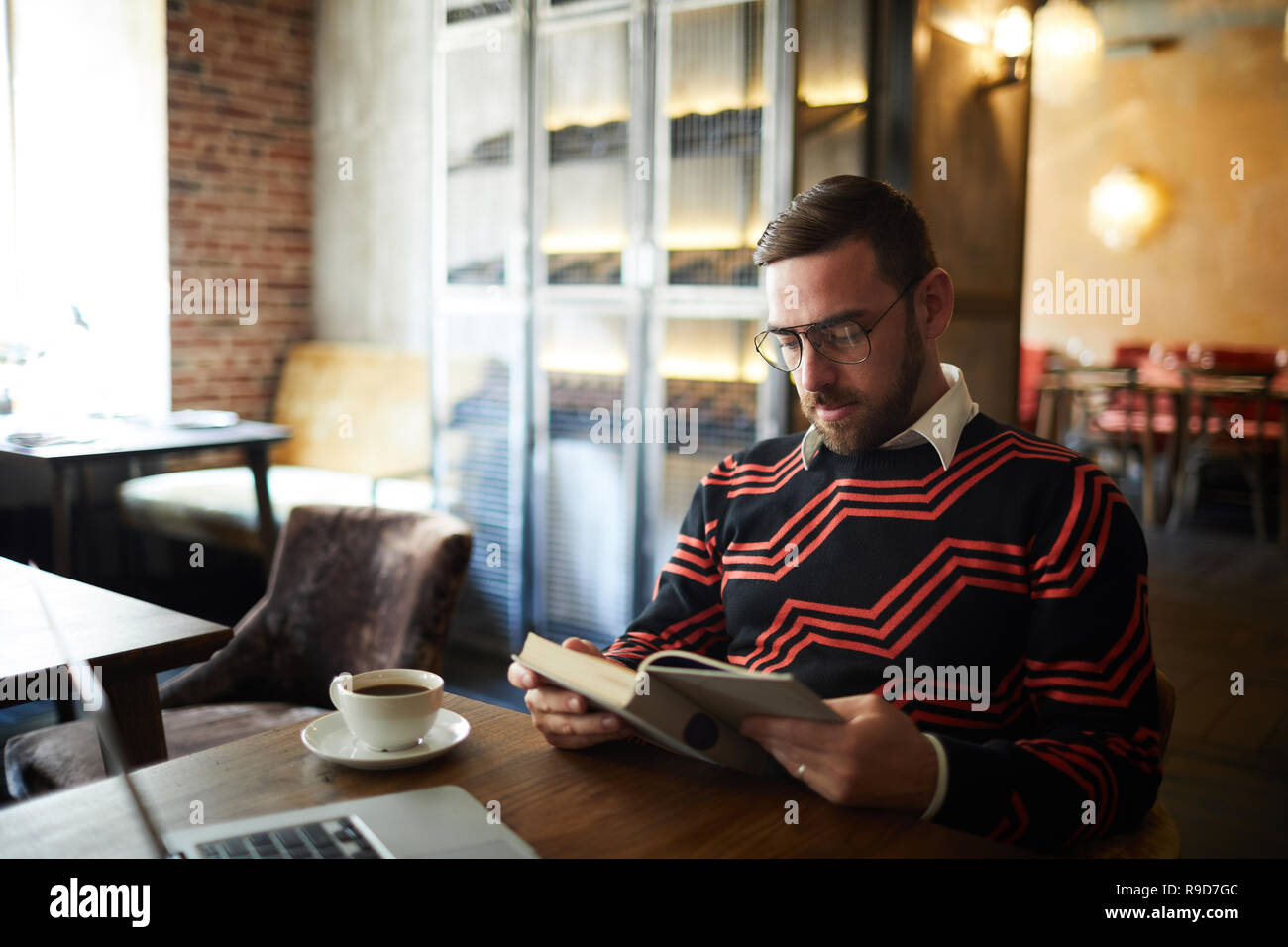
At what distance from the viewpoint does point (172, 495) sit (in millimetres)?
4863

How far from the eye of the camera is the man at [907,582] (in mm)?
1166

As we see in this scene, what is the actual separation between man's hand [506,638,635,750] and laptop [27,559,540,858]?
0.18m

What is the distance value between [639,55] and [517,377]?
1.28 meters

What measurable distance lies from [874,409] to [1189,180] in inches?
351

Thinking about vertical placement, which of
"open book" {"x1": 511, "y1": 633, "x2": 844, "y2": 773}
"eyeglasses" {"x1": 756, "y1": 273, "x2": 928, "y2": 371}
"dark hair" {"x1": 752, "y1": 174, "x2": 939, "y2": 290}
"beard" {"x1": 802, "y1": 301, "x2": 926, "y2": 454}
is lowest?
"open book" {"x1": 511, "y1": 633, "x2": 844, "y2": 773}

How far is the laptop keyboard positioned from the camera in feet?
3.11

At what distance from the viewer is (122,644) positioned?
5.42ft

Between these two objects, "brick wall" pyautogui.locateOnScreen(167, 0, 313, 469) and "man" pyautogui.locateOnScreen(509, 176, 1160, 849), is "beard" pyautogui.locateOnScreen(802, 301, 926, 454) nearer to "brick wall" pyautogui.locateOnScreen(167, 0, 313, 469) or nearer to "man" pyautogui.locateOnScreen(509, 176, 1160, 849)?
"man" pyautogui.locateOnScreen(509, 176, 1160, 849)

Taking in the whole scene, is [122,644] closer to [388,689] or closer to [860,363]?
[388,689]

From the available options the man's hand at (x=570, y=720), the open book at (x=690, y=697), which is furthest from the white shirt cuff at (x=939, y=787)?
the man's hand at (x=570, y=720)

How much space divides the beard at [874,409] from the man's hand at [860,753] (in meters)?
0.53

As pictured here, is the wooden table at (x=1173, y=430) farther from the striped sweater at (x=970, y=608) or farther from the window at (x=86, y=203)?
the striped sweater at (x=970, y=608)

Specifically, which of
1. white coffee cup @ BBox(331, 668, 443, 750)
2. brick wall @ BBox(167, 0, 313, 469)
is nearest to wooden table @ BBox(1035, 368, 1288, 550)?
brick wall @ BBox(167, 0, 313, 469)
